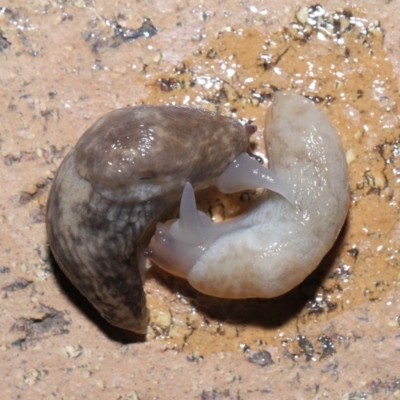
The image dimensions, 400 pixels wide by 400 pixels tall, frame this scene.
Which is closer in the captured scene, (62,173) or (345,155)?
(62,173)

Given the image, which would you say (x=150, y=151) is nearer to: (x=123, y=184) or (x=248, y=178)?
(x=123, y=184)

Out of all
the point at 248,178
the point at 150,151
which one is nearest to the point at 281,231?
the point at 248,178

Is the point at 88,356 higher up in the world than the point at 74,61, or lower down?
lower down

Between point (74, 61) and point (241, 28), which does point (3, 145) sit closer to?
point (74, 61)

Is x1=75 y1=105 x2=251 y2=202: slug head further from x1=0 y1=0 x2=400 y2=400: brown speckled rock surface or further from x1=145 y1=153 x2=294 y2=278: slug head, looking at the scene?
x1=0 y1=0 x2=400 y2=400: brown speckled rock surface

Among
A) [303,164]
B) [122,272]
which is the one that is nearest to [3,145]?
[122,272]

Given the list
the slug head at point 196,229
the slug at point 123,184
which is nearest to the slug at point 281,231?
the slug head at point 196,229
